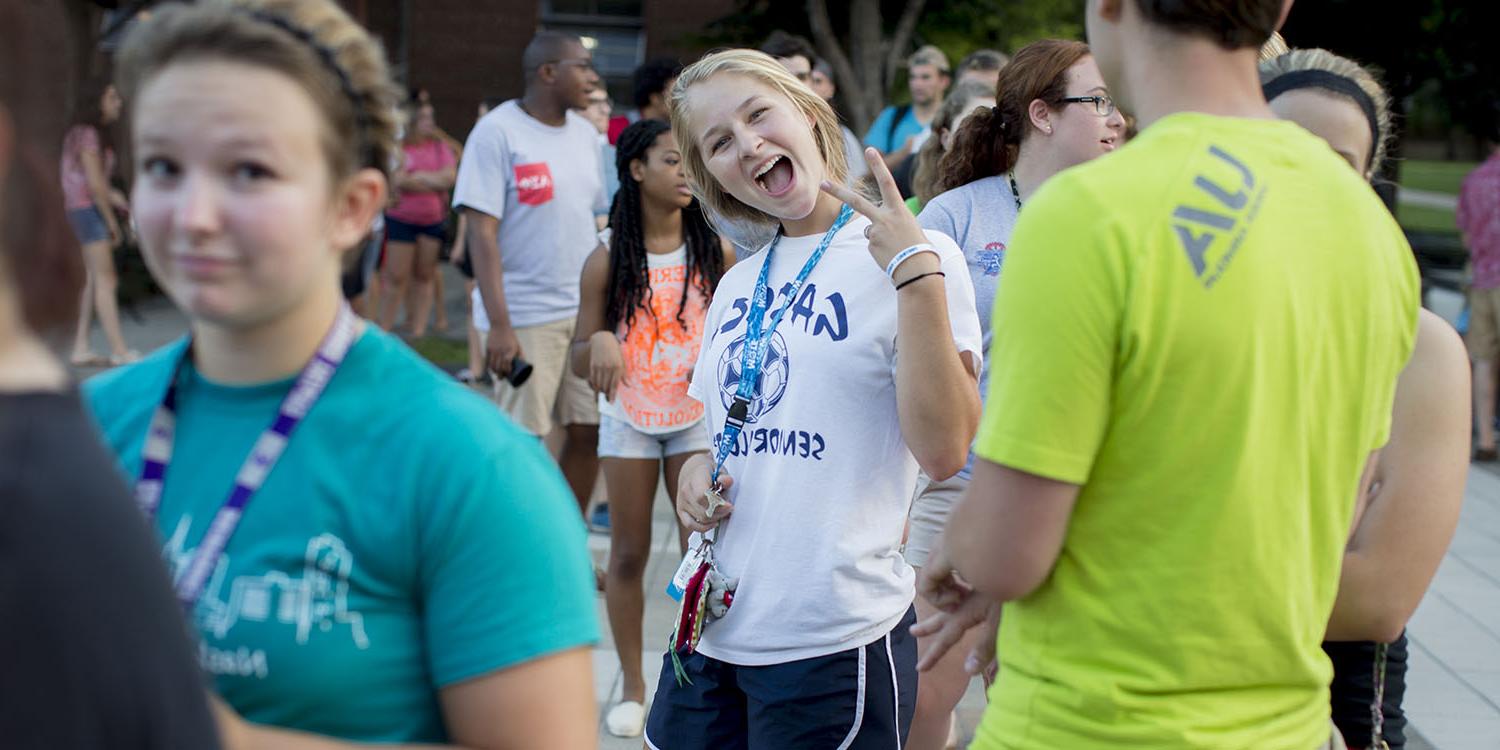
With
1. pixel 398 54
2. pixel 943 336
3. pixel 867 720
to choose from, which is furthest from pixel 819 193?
pixel 398 54

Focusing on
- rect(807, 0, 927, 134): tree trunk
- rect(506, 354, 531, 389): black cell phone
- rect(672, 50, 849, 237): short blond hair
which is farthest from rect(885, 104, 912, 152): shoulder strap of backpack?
rect(807, 0, 927, 134): tree trunk

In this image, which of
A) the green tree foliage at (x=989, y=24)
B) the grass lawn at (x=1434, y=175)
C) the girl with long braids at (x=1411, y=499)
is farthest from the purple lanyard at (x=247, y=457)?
the grass lawn at (x=1434, y=175)

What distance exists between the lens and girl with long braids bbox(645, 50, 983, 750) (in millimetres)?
2648

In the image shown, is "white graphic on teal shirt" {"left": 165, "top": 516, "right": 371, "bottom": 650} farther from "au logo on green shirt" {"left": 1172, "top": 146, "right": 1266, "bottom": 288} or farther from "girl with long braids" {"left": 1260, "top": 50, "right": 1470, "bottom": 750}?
"girl with long braids" {"left": 1260, "top": 50, "right": 1470, "bottom": 750}

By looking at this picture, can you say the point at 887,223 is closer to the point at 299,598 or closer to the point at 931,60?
the point at 299,598

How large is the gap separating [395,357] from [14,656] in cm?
62

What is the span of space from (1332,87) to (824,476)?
1.08 meters

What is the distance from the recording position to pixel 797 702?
8.87ft

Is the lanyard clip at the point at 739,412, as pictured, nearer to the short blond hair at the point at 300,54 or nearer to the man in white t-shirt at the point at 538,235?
the short blond hair at the point at 300,54

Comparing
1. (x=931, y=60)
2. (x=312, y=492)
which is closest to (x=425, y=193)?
(x=931, y=60)

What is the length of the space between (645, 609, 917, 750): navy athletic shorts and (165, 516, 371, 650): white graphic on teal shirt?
1.41 metres

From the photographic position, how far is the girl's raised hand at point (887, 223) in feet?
8.57

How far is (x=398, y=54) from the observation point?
76.9 feet

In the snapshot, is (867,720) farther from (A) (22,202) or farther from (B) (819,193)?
(A) (22,202)
